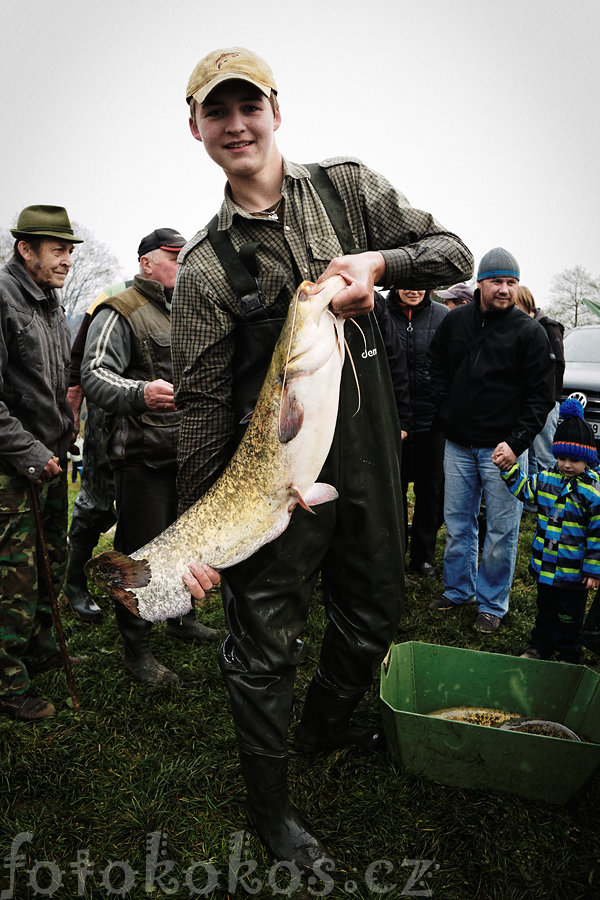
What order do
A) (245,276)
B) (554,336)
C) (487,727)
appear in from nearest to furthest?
1. (245,276)
2. (487,727)
3. (554,336)

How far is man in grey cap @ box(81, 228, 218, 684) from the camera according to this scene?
13.1ft

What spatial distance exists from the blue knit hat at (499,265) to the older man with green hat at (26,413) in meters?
3.08

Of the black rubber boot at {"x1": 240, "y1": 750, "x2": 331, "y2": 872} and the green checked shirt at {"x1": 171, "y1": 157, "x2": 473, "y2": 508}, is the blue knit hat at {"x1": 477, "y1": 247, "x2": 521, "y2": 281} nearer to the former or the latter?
the green checked shirt at {"x1": 171, "y1": 157, "x2": 473, "y2": 508}

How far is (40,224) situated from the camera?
3801 mm

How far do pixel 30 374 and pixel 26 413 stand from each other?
0.25 m

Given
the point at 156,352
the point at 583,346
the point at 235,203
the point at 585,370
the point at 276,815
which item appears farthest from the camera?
the point at 583,346

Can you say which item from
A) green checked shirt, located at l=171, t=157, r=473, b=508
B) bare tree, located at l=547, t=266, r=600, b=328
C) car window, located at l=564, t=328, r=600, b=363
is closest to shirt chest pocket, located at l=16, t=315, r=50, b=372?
green checked shirt, located at l=171, t=157, r=473, b=508

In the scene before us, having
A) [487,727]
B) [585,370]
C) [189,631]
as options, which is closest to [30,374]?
[189,631]

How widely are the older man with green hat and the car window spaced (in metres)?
9.34

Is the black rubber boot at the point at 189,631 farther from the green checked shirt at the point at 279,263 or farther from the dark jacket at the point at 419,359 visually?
the dark jacket at the point at 419,359

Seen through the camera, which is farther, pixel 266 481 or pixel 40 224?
pixel 40 224

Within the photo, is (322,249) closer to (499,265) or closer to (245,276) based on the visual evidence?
(245,276)

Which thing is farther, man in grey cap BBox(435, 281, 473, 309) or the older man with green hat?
man in grey cap BBox(435, 281, 473, 309)

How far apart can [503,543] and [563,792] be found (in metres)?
2.35
